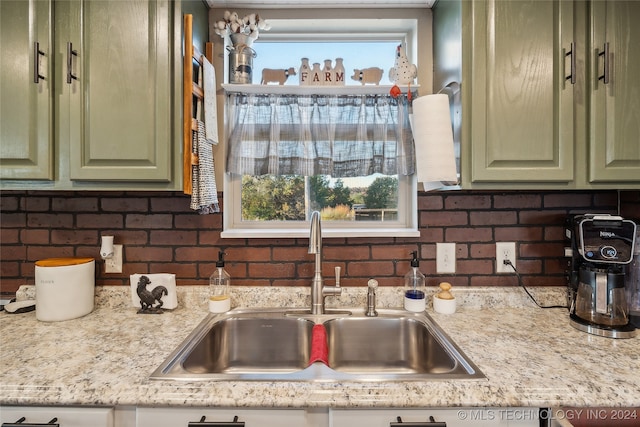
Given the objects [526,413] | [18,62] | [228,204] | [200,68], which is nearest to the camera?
[526,413]

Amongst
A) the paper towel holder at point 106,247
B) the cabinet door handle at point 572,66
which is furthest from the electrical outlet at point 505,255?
the paper towel holder at point 106,247

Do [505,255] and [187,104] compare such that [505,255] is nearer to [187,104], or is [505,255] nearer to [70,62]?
[187,104]

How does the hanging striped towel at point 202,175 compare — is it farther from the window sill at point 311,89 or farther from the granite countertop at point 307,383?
the granite countertop at point 307,383

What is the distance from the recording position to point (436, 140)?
1.20 m

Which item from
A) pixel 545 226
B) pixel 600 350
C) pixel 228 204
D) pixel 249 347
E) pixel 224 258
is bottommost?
pixel 249 347

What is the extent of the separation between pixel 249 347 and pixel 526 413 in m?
0.97

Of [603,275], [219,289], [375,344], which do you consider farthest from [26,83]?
[603,275]

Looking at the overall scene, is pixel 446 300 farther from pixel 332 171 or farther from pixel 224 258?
pixel 224 258

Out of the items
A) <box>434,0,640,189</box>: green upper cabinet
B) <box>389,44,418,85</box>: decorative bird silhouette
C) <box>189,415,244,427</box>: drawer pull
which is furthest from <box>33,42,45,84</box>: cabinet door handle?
<box>434,0,640,189</box>: green upper cabinet

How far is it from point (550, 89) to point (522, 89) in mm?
103

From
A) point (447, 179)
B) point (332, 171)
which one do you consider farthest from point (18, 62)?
point (447, 179)

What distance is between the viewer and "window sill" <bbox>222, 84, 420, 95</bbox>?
1423mm

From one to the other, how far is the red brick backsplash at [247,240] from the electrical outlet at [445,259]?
3 centimetres

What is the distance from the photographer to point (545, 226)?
4.78 ft
